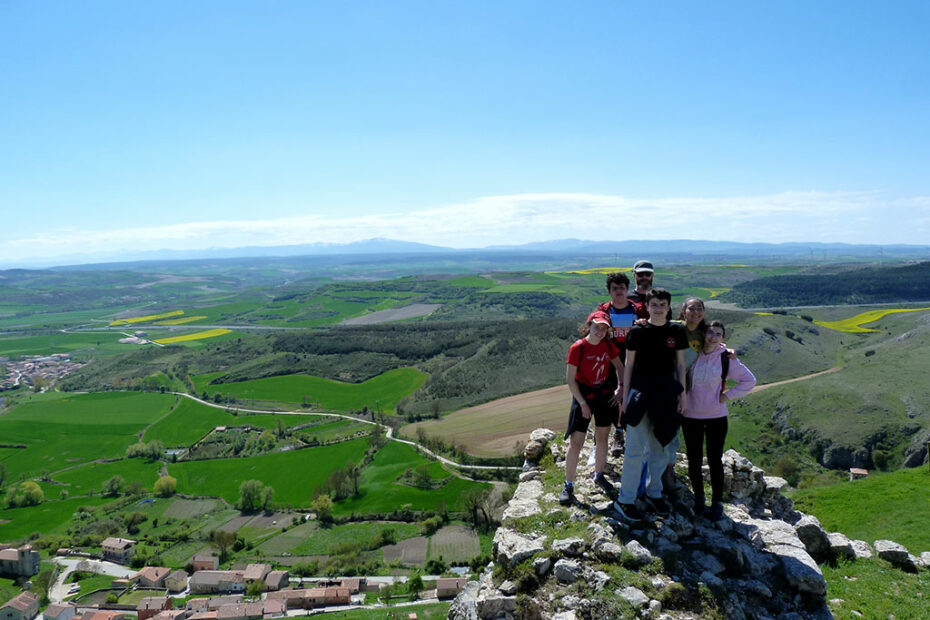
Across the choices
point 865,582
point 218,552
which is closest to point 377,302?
point 218,552

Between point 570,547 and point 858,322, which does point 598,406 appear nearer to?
point 570,547

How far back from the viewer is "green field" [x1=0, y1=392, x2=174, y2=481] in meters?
64.4

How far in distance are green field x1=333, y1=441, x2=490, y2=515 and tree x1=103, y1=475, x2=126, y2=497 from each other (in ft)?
87.8

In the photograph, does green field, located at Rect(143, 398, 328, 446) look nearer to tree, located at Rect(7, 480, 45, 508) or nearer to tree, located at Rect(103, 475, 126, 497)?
tree, located at Rect(103, 475, 126, 497)

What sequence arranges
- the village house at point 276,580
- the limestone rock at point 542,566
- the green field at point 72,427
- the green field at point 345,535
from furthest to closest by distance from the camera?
the green field at point 72,427, the green field at point 345,535, the village house at point 276,580, the limestone rock at point 542,566

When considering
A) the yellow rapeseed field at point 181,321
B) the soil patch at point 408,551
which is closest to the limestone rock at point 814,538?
the soil patch at point 408,551

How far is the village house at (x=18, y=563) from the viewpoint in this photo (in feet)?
135

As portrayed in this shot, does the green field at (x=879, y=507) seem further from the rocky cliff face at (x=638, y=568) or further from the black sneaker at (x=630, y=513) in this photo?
the black sneaker at (x=630, y=513)

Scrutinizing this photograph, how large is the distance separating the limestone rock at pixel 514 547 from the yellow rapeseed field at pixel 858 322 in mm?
103424

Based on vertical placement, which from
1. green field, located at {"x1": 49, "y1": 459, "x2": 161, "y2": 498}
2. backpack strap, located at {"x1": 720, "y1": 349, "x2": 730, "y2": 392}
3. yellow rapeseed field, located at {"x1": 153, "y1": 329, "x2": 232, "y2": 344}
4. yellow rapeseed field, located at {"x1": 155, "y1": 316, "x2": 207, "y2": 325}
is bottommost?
green field, located at {"x1": 49, "y1": 459, "x2": 161, "y2": 498}

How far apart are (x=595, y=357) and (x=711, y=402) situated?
6.50 ft

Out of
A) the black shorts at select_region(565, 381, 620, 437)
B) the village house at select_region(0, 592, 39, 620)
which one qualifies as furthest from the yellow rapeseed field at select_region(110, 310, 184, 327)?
the black shorts at select_region(565, 381, 620, 437)

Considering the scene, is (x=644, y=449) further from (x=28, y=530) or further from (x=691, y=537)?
(x=28, y=530)

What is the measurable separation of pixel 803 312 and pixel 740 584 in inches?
5073
